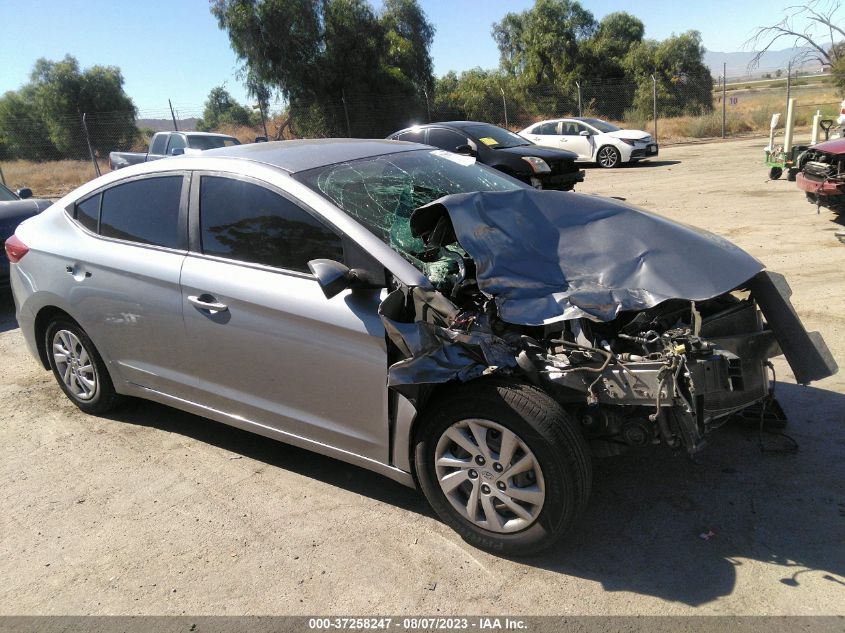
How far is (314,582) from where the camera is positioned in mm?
2887

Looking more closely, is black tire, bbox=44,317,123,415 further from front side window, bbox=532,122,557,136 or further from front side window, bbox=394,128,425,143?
front side window, bbox=532,122,557,136

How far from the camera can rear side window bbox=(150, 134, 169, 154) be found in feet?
54.8

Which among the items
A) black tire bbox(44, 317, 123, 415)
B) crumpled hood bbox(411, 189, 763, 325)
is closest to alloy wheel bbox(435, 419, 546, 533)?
crumpled hood bbox(411, 189, 763, 325)

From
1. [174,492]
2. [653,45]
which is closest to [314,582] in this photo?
[174,492]

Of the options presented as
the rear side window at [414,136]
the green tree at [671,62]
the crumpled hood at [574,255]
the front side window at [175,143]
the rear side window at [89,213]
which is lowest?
the crumpled hood at [574,255]

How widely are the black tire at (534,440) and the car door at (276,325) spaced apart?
0.37m

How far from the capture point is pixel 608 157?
19.2 metres

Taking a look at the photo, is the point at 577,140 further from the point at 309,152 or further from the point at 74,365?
the point at 74,365

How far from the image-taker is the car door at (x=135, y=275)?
3.77 metres

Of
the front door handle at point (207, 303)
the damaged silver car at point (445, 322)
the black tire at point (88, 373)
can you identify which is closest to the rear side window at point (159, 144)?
the black tire at point (88, 373)

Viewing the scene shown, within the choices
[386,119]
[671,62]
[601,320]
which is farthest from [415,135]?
[671,62]

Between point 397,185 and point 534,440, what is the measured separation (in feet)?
5.49

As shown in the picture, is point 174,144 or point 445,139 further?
point 174,144

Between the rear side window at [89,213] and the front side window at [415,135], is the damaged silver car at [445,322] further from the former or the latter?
the front side window at [415,135]
